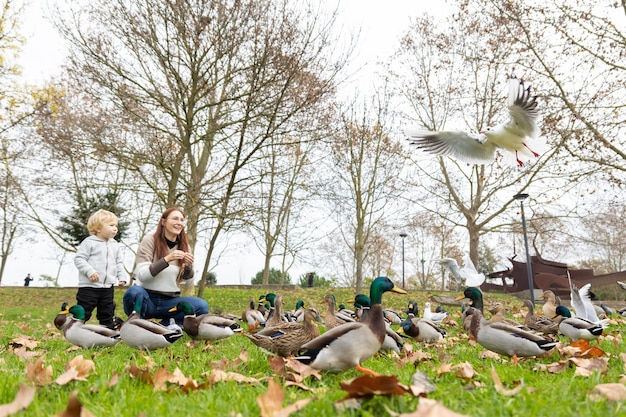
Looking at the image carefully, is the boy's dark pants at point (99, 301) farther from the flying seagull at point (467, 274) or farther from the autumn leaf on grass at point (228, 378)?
the flying seagull at point (467, 274)

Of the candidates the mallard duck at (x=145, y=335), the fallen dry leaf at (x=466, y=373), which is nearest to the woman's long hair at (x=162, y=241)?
the mallard duck at (x=145, y=335)

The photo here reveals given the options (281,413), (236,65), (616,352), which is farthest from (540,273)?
(281,413)

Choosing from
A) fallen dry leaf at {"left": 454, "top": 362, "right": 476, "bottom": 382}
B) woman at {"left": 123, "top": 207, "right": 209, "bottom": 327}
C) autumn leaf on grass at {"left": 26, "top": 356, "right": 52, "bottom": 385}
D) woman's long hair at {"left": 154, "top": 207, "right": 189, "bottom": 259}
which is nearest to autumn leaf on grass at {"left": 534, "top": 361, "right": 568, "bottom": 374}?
fallen dry leaf at {"left": 454, "top": 362, "right": 476, "bottom": 382}

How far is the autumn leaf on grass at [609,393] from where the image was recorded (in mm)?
1983

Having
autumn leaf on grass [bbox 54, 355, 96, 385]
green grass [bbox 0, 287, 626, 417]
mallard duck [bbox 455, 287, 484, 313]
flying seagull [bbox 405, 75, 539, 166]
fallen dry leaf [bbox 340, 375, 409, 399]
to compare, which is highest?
flying seagull [bbox 405, 75, 539, 166]

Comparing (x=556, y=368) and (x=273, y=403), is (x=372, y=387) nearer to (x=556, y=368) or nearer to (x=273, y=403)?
(x=273, y=403)

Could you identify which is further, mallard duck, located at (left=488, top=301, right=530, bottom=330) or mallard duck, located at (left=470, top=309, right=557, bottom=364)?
mallard duck, located at (left=488, top=301, right=530, bottom=330)

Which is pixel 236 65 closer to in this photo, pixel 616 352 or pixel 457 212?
pixel 616 352

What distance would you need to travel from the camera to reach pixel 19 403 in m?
1.83

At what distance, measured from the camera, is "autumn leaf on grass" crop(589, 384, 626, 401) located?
1.98 m

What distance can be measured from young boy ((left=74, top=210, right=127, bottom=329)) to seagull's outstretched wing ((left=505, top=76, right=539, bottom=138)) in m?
5.61

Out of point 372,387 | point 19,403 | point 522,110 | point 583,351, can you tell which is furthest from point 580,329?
point 19,403

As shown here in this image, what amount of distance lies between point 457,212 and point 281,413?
19.5 meters

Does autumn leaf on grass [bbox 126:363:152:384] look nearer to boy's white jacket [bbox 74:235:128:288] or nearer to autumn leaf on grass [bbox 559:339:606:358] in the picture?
autumn leaf on grass [bbox 559:339:606:358]
